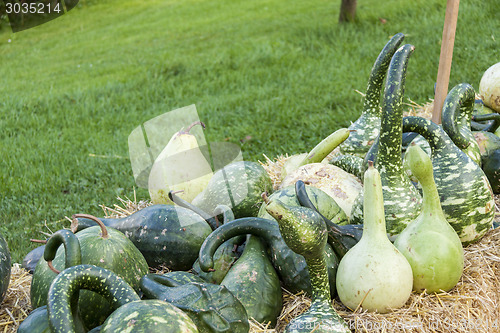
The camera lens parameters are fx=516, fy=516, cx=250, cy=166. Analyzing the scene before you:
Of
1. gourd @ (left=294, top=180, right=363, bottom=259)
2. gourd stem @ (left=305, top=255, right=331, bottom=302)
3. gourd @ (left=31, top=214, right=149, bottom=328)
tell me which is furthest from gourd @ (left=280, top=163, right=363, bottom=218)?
gourd @ (left=31, top=214, right=149, bottom=328)

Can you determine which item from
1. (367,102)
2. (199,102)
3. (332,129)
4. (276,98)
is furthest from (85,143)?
(367,102)

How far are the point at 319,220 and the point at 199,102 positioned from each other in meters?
5.32

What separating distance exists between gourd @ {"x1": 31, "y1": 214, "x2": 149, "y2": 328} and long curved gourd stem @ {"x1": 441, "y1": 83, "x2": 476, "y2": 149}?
5.61ft

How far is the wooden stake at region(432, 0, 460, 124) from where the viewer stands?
3.01m

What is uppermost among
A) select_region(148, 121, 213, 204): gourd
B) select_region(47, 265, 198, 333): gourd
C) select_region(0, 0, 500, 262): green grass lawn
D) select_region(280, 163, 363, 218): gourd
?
select_region(47, 265, 198, 333): gourd

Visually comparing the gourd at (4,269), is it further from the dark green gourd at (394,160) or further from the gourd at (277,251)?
the dark green gourd at (394,160)

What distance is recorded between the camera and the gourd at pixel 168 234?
2.43 metres

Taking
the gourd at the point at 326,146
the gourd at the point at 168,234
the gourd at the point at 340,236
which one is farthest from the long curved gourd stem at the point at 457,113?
the gourd at the point at 168,234

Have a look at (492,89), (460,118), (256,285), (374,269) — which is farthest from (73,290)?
(492,89)

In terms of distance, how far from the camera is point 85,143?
239 inches

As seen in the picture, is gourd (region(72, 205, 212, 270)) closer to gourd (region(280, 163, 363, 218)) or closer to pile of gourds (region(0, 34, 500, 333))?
pile of gourds (region(0, 34, 500, 333))

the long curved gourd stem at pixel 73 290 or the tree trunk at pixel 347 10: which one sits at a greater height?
the long curved gourd stem at pixel 73 290

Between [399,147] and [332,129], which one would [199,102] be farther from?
[399,147]

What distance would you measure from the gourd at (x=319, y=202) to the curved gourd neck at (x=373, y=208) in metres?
0.44
